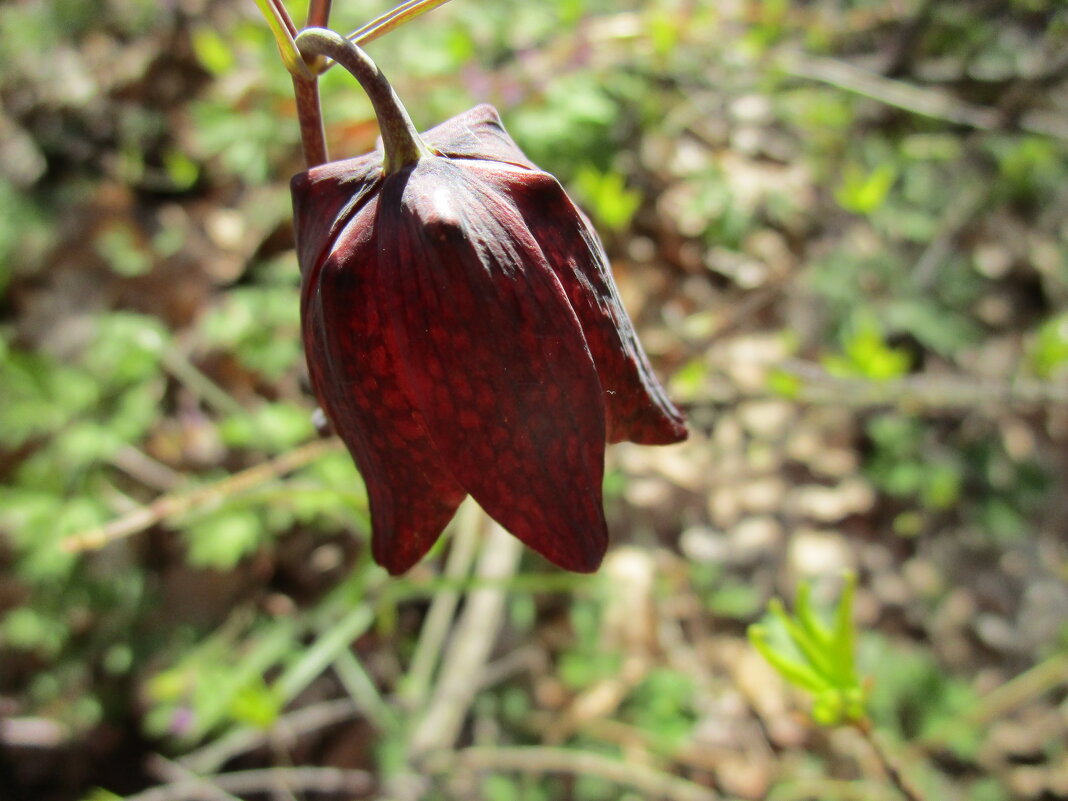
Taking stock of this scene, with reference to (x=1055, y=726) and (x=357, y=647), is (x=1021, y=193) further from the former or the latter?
(x=357, y=647)

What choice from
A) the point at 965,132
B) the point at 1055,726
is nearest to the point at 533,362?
the point at 1055,726

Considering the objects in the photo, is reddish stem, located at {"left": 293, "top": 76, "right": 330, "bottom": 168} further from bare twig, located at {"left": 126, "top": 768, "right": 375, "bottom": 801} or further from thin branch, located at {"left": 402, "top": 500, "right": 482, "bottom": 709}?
bare twig, located at {"left": 126, "top": 768, "right": 375, "bottom": 801}

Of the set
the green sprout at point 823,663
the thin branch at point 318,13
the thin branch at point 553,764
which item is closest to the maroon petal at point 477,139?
the thin branch at point 318,13

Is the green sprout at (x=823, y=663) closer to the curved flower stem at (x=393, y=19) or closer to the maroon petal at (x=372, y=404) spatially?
the maroon petal at (x=372, y=404)

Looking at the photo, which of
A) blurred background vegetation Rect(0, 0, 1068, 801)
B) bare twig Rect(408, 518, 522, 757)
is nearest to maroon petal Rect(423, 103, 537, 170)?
blurred background vegetation Rect(0, 0, 1068, 801)

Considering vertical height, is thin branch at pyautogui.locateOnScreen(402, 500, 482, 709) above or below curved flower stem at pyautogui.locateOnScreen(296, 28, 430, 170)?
below

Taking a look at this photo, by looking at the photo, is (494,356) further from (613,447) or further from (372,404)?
(613,447)

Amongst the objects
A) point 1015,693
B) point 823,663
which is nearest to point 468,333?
point 823,663
